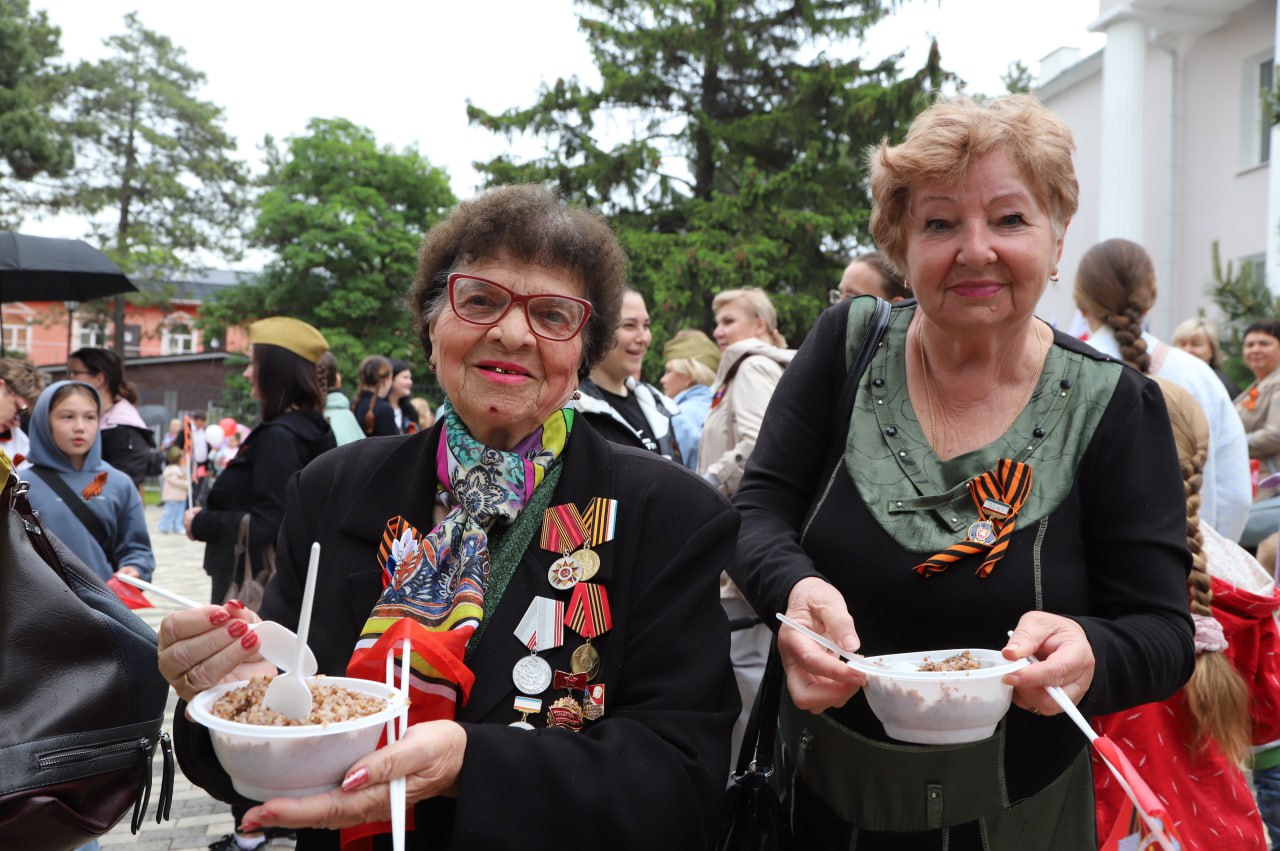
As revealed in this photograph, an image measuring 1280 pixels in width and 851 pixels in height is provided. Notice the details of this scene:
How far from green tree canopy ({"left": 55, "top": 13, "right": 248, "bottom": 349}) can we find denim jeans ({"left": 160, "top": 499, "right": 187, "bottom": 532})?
17.7m

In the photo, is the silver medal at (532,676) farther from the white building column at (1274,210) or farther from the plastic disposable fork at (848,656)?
the white building column at (1274,210)

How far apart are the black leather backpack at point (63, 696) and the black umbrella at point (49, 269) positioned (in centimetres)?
570

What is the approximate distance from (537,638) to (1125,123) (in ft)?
63.7

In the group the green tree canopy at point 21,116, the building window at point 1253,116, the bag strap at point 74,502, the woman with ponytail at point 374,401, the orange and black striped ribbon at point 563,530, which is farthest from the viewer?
the green tree canopy at point 21,116

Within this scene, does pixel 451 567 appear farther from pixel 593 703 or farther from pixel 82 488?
pixel 82 488

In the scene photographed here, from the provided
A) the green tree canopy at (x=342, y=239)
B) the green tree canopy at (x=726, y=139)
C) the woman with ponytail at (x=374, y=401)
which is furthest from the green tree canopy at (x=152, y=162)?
the woman with ponytail at (x=374, y=401)

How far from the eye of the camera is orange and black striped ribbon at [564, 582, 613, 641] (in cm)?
186

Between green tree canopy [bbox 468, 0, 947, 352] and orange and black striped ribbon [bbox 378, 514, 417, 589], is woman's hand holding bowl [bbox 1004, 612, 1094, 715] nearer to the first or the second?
orange and black striped ribbon [bbox 378, 514, 417, 589]

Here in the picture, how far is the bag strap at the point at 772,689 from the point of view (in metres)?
2.06

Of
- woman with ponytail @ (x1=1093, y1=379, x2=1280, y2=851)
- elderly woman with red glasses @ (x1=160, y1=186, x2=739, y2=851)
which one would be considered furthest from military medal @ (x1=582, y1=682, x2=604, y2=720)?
woman with ponytail @ (x1=1093, y1=379, x2=1280, y2=851)

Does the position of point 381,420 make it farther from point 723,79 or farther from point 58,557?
point 723,79

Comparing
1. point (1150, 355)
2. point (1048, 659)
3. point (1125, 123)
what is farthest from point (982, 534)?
point (1125, 123)

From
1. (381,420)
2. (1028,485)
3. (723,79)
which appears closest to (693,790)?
(1028,485)

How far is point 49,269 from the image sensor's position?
682cm
